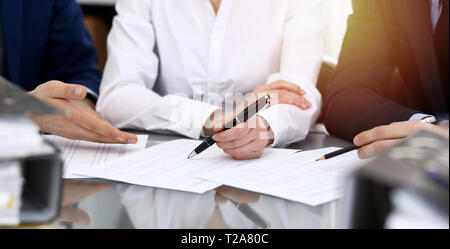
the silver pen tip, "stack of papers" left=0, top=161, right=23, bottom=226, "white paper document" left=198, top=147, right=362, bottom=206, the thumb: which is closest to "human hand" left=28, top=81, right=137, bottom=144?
the thumb

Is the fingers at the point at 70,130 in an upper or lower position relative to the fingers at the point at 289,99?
lower

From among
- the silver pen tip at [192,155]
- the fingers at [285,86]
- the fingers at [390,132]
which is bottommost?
the silver pen tip at [192,155]

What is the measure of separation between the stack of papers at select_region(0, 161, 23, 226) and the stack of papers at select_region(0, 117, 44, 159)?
0.02m

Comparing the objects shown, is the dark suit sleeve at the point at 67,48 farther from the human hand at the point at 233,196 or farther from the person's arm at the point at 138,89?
the human hand at the point at 233,196

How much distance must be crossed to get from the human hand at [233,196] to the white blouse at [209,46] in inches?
18.8

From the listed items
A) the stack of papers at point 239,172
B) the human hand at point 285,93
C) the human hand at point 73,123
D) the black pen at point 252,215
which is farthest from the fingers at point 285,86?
the black pen at point 252,215

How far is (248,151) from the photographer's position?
782 millimetres

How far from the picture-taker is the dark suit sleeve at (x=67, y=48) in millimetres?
1338

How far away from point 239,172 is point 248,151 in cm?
8

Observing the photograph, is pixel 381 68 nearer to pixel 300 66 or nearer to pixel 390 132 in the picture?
pixel 300 66

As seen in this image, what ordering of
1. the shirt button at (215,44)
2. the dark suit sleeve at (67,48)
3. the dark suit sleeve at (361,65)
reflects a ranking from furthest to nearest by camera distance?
the dark suit sleeve at (67,48), the shirt button at (215,44), the dark suit sleeve at (361,65)

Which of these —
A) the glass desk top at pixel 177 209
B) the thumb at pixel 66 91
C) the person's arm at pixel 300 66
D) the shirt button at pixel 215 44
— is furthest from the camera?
the shirt button at pixel 215 44

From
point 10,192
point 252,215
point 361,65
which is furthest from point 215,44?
point 10,192

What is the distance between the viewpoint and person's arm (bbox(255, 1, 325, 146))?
0.93m
